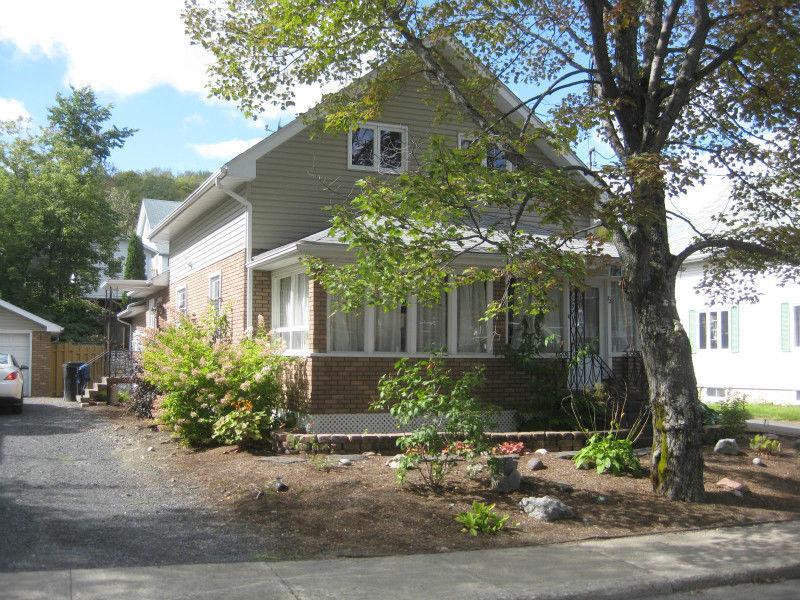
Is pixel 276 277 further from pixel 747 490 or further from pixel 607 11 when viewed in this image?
pixel 747 490

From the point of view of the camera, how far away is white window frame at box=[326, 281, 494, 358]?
41.3 ft

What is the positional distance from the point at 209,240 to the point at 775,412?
13575 millimetres

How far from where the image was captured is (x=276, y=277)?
1402 cm

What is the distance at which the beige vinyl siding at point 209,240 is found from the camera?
14.8m

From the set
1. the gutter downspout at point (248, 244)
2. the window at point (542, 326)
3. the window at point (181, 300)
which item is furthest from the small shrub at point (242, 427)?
the window at point (181, 300)

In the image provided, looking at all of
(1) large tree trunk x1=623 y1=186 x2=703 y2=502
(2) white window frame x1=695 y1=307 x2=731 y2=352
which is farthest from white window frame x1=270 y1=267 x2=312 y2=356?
(2) white window frame x1=695 y1=307 x2=731 y2=352

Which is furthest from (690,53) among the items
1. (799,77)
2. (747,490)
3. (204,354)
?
(204,354)

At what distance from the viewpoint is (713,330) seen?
76.6 feet

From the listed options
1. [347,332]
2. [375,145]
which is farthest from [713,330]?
[347,332]

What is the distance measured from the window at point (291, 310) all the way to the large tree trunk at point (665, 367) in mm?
5687

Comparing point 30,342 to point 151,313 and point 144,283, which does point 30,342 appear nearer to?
point 151,313

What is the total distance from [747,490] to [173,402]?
7974mm

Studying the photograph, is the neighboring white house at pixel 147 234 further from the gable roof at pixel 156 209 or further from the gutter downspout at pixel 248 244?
the gutter downspout at pixel 248 244

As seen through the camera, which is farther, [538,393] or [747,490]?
[538,393]
